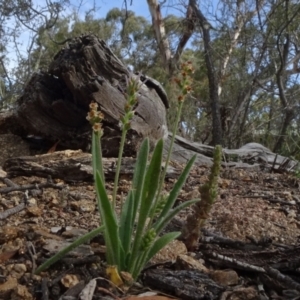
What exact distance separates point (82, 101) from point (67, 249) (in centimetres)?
211

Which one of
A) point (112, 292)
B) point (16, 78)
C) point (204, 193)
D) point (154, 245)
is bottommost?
point (112, 292)

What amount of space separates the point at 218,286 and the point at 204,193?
1.11ft

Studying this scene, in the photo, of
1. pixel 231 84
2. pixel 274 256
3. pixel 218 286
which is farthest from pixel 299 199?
pixel 231 84

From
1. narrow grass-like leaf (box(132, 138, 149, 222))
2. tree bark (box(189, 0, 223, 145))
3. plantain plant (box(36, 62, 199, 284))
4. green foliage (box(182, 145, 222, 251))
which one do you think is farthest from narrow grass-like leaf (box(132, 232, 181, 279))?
tree bark (box(189, 0, 223, 145))

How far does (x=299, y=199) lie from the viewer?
281cm

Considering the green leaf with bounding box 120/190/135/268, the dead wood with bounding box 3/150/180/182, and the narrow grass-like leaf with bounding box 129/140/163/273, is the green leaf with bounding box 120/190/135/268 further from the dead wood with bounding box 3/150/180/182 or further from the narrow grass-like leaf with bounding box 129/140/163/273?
the dead wood with bounding box 3/150/180/182

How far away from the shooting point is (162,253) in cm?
185

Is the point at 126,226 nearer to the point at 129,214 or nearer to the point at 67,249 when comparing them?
the point at 129,214

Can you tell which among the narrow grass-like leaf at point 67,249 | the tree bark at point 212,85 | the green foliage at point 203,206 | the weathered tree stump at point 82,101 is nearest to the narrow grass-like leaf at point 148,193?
the narrow grass-like leaf at point 67,249

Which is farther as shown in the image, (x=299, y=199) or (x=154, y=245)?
(x=299, y=199)

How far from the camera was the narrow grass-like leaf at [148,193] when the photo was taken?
5.13ft

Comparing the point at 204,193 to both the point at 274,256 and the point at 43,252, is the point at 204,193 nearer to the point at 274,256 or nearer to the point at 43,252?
the point at 274,256

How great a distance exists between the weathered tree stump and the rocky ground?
799 mm

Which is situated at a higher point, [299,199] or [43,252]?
[299,199]
